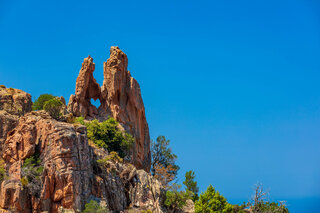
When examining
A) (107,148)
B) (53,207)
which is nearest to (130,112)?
(107,148)

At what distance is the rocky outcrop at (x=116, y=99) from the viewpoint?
59.0m

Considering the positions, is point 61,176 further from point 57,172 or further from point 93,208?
point 93,208

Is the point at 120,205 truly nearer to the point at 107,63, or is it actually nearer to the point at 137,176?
the point at 137,176

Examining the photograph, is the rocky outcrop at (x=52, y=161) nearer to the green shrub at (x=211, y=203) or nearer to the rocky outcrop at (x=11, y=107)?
the rocky outcrop at (x=11, y=107)

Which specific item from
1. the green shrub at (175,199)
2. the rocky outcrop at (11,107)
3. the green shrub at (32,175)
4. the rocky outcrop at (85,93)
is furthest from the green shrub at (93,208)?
the rocky outcrop at (85,93)

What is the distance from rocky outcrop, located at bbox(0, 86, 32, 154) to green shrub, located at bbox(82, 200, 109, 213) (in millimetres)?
15335

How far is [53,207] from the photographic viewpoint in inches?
1340

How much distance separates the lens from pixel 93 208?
34.2 m

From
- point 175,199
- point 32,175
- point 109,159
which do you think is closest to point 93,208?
A: point 32,175

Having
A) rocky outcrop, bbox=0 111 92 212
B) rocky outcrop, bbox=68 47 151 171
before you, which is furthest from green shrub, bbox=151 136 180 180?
rocky outcrop, bbox=0 111 92 212

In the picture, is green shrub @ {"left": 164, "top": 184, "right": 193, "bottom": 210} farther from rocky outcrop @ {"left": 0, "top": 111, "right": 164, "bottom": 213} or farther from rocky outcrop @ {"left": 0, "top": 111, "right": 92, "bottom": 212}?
rocky outcrop @ {"left": 0, "top": 111, "right": 92, "bottom": 212}

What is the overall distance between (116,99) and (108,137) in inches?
493

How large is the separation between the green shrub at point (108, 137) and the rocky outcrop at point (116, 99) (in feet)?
19.0

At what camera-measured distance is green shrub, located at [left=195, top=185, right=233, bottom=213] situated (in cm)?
4602
